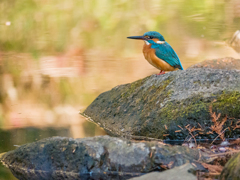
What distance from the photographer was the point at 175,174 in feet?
6.47

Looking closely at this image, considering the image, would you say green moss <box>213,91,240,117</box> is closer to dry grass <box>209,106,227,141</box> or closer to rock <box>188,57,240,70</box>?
dry grass <box>209,106,227,141</box>

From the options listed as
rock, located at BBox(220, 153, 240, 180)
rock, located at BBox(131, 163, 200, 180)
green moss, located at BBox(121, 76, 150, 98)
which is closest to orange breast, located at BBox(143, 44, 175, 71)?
green moss, located at BBox(121, 76, 150, 98)

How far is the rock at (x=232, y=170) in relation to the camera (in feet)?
5.81

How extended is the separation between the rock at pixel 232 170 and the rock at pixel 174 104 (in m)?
0.76

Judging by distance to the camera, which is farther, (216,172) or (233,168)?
(216,172)

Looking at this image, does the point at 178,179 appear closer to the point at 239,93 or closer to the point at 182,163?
the point at 182,163

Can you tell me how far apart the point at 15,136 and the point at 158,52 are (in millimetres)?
1422

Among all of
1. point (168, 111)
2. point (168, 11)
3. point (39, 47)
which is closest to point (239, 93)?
point (168, 111)

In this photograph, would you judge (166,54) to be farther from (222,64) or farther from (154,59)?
(222,64)

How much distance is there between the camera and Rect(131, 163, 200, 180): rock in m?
1.95

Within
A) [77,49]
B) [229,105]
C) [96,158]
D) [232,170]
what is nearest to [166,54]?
[229,105]

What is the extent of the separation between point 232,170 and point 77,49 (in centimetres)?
552

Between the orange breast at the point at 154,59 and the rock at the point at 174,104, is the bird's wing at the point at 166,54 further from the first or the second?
the rock at the point at 174,104

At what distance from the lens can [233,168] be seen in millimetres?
1814
